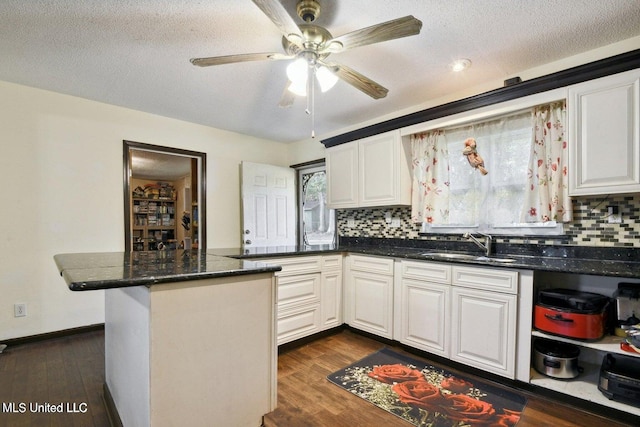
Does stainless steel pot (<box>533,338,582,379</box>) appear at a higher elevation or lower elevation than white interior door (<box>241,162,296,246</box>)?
lower

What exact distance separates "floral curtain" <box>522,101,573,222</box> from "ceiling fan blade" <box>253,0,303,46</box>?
1.89m

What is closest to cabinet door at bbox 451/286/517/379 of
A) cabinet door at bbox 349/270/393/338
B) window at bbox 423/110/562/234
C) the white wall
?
cabinet door at bbox 349/270/393/338

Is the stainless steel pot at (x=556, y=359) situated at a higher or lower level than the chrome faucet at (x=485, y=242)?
lower

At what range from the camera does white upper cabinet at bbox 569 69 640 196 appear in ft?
5.84

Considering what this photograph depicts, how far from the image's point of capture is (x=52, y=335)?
283 cm

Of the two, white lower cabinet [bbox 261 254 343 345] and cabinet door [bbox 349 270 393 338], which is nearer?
white lower cabinet [bbox 261 254 343 345]

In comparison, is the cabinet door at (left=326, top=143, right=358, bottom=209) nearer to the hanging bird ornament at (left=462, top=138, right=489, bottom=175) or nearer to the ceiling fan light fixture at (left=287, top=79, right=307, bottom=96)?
the hanging bird ornament at (left=462, top=138, right=489, bottom=175)

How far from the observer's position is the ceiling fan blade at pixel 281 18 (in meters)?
1.28

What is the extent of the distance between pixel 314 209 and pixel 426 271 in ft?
7.43

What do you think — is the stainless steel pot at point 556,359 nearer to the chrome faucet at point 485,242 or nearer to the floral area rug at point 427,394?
the floral area rug at point 427,394

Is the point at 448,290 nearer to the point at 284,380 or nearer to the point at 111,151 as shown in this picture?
the point at 284,380

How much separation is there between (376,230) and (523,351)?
1818mm

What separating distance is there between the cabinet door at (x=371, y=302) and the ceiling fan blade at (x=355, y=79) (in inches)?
61.0

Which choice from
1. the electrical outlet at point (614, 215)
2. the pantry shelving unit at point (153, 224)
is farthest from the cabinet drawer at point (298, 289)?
the pantry shelving unit at point (153, 224)
